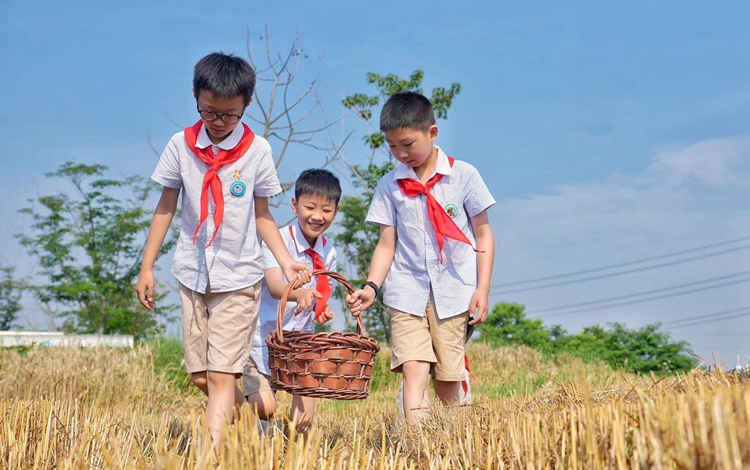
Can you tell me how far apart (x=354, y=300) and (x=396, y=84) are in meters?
12.4

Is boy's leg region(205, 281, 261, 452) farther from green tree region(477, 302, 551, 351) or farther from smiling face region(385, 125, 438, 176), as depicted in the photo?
green tree region(477, 302, 551, 351)

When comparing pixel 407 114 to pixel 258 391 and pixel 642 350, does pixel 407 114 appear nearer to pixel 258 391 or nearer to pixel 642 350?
pixel 258 391

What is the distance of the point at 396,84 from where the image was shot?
15961 mm

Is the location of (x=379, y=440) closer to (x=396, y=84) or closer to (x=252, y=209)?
(x=252, y=209)

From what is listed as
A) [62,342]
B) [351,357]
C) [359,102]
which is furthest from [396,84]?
[351,357]

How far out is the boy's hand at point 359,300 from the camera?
4.11 metres

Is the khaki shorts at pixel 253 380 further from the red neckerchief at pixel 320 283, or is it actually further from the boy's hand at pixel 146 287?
the boy's hand at pixel 146 287

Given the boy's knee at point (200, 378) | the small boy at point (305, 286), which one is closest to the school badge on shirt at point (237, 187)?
the small boy at point (305, 286)

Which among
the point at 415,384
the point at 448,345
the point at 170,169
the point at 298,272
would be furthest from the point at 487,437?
the point at 170,169

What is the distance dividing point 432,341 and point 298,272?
3.43 ft

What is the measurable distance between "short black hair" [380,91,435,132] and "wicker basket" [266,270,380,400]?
1.36m

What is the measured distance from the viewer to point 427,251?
4.50 metres

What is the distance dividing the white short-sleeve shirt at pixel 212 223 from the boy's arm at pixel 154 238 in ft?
0.26

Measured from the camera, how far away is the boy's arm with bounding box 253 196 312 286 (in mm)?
4137
